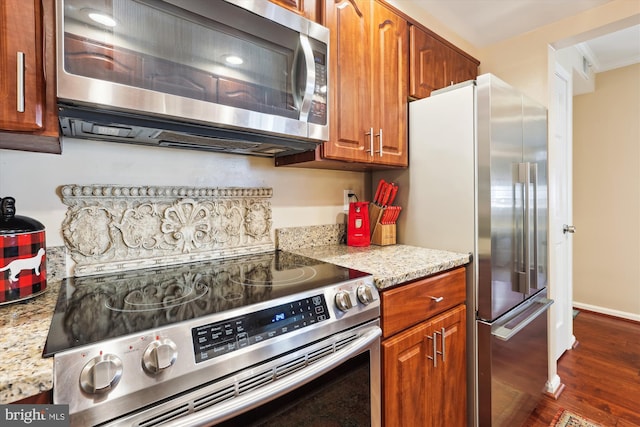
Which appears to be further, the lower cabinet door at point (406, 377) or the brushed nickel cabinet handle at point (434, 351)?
the brushed nickel cabinet handle at point (434, 351)

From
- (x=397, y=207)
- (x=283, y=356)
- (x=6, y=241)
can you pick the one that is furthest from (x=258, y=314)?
(x=397, y=207)

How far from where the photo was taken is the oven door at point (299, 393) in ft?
2.13

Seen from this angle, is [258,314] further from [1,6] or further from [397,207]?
[397,207]

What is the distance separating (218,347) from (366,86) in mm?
1298

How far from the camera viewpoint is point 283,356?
0.79m

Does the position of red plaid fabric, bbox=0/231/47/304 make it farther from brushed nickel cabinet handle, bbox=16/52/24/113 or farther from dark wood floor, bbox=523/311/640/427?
dark wood floor, bbox=523/311/640/427

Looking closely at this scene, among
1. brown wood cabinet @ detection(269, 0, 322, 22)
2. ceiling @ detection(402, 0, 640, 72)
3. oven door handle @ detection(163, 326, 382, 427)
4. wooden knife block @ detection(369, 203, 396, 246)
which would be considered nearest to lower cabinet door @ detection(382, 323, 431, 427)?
oven door handle @ detection(163, 326, 382, 427)

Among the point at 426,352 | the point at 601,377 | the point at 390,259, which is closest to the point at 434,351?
the point at 426,352

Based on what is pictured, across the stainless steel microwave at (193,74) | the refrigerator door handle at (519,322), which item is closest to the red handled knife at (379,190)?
the stainless steel microwave at (193,74)

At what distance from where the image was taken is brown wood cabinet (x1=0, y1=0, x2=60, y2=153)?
72 cm

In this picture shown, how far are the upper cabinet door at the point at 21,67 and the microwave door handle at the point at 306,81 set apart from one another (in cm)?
73

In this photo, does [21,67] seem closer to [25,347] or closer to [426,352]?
[25,347]

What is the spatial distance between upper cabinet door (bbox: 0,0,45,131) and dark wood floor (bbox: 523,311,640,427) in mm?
2534

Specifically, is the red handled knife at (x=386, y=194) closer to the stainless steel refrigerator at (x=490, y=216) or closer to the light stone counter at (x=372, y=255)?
the stainless steel refrigerator at (x=490, y=216)
